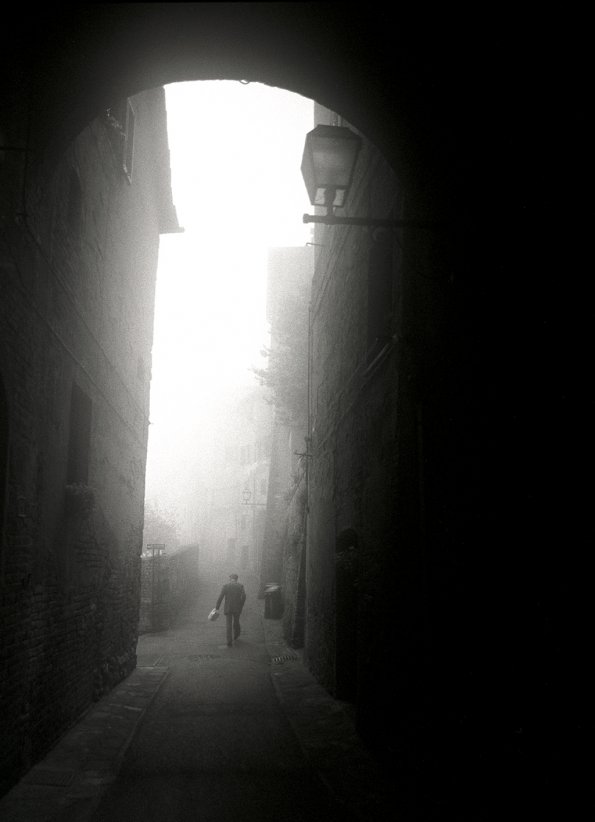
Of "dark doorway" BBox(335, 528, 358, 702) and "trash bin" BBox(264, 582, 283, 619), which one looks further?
"trash bin" BBox(264, 582, 283, 619)

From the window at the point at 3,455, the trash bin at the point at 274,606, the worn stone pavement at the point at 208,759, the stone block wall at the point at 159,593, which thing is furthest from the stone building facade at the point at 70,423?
the trash bin at the point at 274,606

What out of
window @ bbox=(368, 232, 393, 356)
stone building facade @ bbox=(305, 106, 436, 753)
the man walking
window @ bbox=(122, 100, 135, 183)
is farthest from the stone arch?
the man walking

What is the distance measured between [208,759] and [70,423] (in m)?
3.57

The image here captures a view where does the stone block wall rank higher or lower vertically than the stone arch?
lower

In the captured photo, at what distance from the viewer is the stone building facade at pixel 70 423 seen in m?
5.31

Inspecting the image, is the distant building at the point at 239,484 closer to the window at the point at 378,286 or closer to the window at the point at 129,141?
the window at the point at 129,141

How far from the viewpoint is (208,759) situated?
6.25m

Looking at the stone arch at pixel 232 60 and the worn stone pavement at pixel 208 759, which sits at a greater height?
the stone arch at pixel 232 60

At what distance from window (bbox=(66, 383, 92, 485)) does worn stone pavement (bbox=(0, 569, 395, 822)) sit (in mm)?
2606

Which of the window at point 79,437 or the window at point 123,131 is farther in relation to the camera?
the window at point 123,131

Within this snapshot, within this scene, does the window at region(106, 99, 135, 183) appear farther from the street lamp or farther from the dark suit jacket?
the dark suit jacket

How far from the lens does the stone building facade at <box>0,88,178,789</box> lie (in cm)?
531

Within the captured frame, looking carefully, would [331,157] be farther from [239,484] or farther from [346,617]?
[239,484]

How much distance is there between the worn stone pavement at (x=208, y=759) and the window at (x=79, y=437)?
8.55ft
